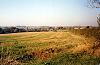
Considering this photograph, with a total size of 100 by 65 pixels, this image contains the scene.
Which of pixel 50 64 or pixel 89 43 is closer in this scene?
pixel 50 64

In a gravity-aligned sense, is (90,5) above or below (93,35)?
above

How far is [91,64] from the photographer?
14.7 m

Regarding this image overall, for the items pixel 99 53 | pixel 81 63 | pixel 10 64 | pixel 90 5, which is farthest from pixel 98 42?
pixel 10 64

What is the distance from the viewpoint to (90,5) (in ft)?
69.7

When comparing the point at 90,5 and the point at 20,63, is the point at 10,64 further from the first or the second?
the point at 90,5

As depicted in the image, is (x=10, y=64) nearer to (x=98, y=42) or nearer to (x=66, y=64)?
(x=66, y=64)

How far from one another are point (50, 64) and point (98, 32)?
8814mm

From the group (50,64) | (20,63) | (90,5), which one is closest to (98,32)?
(90,5)

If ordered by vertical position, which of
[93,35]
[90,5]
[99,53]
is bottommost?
[99,53]

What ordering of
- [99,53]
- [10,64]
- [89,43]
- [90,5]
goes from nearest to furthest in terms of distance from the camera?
[10,64], [99,53], [90,5], [89,43]

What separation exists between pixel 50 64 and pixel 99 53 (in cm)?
726

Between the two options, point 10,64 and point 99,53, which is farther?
point 99,53

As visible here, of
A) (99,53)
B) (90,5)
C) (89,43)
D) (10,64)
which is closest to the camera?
(10,64)

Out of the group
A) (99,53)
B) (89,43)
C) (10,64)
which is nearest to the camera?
(10,64)
